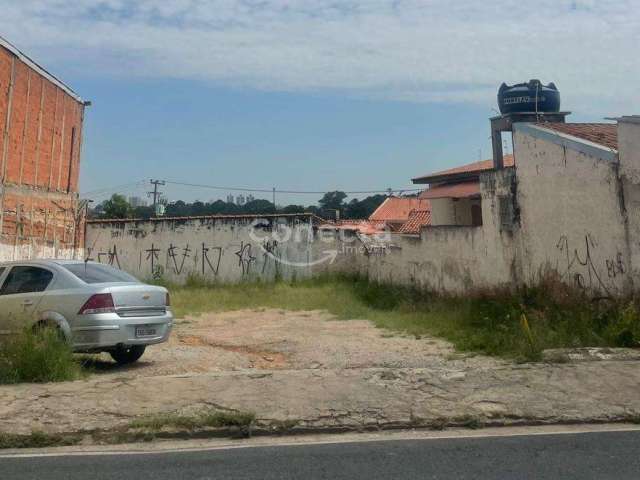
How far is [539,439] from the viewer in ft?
18.6

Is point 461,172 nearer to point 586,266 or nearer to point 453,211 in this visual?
point 453,211

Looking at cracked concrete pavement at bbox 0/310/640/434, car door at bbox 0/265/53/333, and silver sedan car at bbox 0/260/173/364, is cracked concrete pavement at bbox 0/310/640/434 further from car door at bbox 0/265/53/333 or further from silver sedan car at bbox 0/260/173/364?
car door at bbox 0/265/53/333

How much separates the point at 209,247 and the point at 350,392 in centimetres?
1796

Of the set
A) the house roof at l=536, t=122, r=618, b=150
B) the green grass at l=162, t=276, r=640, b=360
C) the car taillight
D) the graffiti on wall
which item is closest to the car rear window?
the car taillight

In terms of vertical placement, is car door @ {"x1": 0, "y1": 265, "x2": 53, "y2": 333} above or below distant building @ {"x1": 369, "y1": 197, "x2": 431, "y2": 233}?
below

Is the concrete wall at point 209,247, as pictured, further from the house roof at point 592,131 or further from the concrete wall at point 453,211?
the house roof at point 592,131

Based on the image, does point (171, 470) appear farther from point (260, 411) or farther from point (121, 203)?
point (121, 203)

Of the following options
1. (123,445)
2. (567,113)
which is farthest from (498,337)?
(567,113)

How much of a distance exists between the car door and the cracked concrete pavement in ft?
3.96

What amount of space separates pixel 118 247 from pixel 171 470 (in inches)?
848

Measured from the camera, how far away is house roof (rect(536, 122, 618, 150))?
12.7m

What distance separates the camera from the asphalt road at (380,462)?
4.72 meters

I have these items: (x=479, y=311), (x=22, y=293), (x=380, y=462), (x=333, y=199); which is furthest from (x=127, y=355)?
(x=333, y=199)

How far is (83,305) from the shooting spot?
803cm
